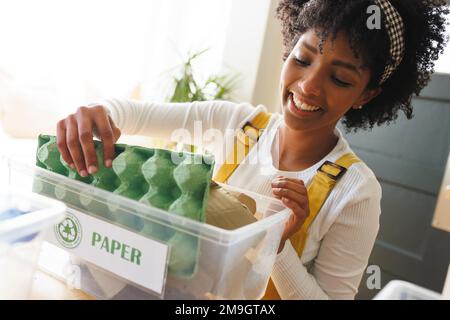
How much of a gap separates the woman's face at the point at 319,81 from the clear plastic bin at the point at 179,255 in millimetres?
344

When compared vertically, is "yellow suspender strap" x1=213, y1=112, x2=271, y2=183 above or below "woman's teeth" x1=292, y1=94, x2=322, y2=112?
below

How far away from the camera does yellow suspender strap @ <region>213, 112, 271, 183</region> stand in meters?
0.95

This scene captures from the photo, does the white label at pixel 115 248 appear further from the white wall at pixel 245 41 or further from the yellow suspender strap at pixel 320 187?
the white wall at pixel 245 41

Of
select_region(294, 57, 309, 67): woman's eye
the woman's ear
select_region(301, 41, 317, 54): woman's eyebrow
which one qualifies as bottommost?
the woman's ear

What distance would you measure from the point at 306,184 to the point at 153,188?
0.48m

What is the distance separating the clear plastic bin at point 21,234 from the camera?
1.03ft

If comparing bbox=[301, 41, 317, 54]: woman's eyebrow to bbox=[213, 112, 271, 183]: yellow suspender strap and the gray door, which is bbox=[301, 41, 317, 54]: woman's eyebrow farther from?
the gray door

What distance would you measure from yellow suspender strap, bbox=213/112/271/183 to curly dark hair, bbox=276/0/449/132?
205 millimetres

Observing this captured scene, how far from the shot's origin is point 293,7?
0.93 m

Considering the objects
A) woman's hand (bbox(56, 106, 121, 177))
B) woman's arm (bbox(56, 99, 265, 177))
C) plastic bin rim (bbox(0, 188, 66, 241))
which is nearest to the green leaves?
woman's arm (bbox(56, 99, 265, 177))

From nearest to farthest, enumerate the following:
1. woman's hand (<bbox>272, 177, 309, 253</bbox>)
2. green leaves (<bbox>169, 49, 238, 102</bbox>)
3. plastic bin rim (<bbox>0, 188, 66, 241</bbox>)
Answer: plastic bin rim (<bbox>0, 188, 66, 241</bbox>), woman's hand (<bbox>272, 177, 309, 253</bbox>), green leaves (<bbox>169, 49, 238, 102</bbox>)

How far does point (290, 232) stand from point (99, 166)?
30 cm

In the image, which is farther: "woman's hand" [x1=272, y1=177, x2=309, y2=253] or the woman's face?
the woman's face

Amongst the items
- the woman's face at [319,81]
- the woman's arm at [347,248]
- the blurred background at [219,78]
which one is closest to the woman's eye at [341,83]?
the woman's face at [319,81]
